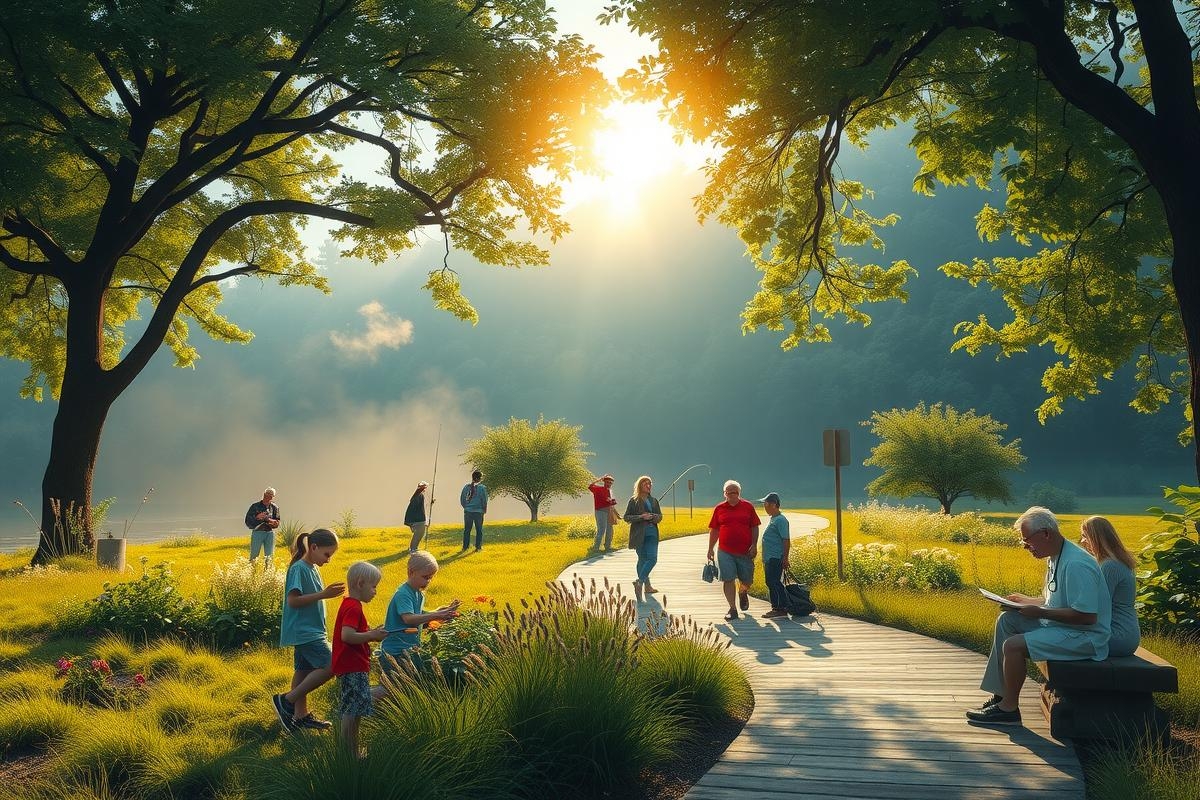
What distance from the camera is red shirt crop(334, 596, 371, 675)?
5.60 m

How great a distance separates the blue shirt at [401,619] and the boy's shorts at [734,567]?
599 centimetres

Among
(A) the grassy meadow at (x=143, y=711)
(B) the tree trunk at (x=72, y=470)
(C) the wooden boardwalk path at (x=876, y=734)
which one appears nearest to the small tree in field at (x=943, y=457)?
(A) the grassy meadow at (x=143, y=711)

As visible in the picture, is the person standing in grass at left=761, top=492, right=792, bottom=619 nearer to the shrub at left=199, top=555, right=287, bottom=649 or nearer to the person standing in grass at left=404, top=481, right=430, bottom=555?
the shrub at left=199, top=555, right=287, bottom=649

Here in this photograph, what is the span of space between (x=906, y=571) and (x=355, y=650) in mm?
11768

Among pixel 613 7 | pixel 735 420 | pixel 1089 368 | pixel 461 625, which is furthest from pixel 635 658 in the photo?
pixel 735 420

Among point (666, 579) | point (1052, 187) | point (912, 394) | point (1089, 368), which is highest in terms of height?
point (912, 394)

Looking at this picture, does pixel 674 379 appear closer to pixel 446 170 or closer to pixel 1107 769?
pixel 446 170

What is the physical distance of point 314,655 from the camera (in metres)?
6.56

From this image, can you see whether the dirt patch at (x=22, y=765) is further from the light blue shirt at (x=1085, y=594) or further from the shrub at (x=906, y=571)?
the shrub at (x=906, y=571)

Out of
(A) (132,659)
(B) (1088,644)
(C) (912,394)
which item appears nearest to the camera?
(B) (1088,644)

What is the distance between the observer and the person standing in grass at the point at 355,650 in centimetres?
554

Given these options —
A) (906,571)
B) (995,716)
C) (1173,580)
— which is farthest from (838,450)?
(995,716)

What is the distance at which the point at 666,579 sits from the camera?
16312mm

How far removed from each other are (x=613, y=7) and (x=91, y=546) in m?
15.5
